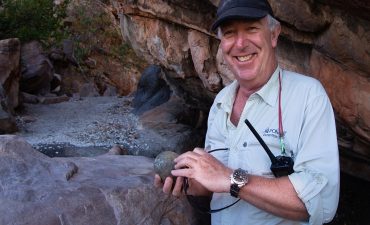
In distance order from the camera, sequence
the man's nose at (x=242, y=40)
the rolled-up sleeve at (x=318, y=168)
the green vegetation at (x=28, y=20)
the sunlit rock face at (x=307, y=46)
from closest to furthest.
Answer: the rolled-up sleeve at (x=318, y=168), the man's nose at (x=242, y=40), the sunlit rock face at (x=307, y=46), the green vegetation at (x=28, y=20)

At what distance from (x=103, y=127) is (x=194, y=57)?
3.99 meters

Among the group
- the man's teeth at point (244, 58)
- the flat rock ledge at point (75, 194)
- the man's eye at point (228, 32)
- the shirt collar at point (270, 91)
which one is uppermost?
the man's eye at point (228, 32)

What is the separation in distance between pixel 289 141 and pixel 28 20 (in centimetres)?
1441

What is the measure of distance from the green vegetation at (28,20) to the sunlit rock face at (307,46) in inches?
325

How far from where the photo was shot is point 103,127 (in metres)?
10.0

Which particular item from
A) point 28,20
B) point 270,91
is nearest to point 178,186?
point 270,91

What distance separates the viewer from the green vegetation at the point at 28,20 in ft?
47.6

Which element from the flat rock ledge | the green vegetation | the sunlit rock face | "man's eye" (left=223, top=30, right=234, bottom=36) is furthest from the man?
the green vegetation

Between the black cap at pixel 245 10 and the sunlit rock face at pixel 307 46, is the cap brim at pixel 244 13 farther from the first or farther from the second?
the sunlit rock face at pixel 307 46

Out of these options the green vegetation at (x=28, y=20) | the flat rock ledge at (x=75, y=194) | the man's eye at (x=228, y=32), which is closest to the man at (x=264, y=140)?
the man's eye at (x=228, y=32)

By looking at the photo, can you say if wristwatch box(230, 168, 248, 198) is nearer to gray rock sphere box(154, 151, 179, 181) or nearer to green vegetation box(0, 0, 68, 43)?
gray rock sphere box(154, 151, 179, 181)

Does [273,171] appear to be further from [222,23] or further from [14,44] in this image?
[14,44]

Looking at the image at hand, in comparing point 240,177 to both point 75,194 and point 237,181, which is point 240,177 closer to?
point 237,181

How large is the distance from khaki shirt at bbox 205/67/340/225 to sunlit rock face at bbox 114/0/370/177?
1.77 metres
